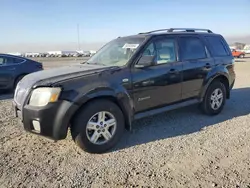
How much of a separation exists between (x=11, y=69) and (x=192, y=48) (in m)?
6.36

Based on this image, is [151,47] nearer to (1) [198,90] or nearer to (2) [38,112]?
(1) [198,90]

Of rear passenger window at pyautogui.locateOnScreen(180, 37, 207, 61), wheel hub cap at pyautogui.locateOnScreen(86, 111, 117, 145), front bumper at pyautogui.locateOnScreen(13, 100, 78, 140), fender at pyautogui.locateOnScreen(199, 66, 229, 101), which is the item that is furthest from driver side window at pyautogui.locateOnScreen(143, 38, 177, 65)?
front bumper at pyautogui.locateOnScreen(13, 100, 78, 140)

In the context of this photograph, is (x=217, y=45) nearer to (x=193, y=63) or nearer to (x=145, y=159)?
(x=193, y=63)

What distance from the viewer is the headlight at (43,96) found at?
3.52 metres

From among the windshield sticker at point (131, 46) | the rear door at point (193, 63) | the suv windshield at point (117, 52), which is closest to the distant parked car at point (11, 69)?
the suv windshield at point (117, 52)

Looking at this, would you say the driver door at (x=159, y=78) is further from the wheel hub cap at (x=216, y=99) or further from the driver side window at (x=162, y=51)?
the wheel hub cap at (x=216, y=99)

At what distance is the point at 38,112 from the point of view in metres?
3.53

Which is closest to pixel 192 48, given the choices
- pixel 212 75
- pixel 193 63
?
pixel 193 63

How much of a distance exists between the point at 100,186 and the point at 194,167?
4.22 ft

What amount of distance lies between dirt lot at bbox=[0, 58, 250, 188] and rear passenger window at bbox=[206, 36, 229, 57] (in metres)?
1.69

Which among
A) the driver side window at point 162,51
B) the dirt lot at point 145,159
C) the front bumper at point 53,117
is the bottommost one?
the dirt lot at point 145,159

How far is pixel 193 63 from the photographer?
5.27 metres

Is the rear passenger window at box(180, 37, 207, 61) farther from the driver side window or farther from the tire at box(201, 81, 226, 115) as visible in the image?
the tire at box(201, 81, 226, 115)

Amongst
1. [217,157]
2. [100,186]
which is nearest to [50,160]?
[100,186]
